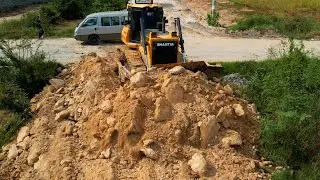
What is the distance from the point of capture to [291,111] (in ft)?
44.7

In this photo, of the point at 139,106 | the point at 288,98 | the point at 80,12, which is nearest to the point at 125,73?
the point at 139,106

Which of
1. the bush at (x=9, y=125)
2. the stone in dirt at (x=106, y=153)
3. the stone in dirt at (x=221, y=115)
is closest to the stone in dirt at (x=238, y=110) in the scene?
the stone in dirt at (x=221, y=115)

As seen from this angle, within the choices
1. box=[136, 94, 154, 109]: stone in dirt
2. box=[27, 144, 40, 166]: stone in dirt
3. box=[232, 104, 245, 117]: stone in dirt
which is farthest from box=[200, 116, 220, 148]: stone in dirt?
box=[27, 144, 40, 166]: stone in dirt

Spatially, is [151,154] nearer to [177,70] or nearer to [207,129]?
[207,129]

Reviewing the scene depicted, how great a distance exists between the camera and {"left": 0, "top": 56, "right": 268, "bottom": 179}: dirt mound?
40.6 ft

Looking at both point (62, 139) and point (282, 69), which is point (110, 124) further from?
point (282, 69)

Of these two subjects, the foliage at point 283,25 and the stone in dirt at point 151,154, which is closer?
the stone in dirt at point 151,154

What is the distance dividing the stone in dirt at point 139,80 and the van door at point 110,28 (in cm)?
1060

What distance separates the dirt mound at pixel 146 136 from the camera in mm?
12375

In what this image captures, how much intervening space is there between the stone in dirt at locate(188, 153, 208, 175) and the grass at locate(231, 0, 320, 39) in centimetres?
1326

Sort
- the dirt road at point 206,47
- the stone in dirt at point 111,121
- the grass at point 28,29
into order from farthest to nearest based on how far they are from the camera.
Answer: the grass at point 28,29, the dirt road at point 206,47, the stone in dirt at point 111,121

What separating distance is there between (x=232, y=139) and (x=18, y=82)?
8.23 metres

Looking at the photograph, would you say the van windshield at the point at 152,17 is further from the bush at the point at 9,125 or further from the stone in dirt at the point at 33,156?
the stone in dirt at the point at 33,156

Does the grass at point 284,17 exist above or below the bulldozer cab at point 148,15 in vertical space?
below
